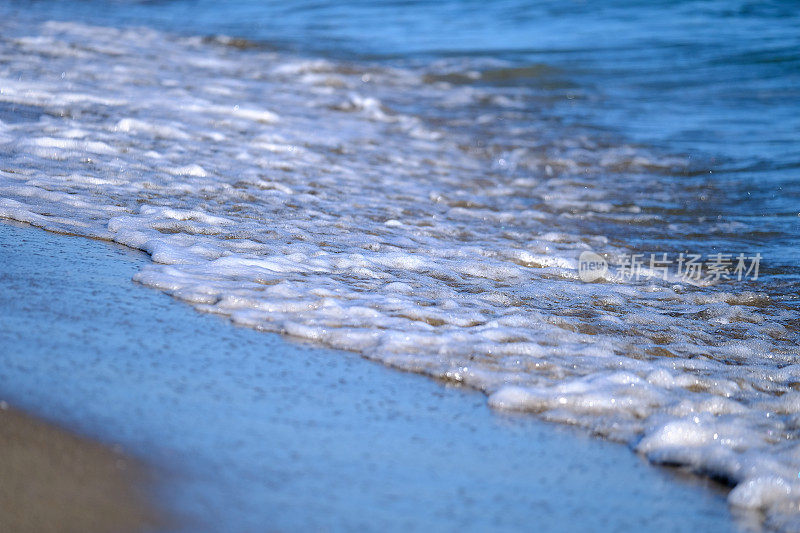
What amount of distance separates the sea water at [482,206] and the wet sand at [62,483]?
86 cm

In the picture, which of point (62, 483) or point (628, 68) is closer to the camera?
point (62, 483)

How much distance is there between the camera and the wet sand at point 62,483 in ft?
4.94

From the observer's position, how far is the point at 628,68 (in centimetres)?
1025

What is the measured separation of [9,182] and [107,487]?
7.81 feet

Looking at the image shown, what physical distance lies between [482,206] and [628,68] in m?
6.17

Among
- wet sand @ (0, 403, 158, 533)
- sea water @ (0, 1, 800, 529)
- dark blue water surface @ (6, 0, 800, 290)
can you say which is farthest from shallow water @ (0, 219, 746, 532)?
dark blue water surface @ (6, 0, 800, 290)

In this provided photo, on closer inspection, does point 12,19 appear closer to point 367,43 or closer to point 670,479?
point 367,43

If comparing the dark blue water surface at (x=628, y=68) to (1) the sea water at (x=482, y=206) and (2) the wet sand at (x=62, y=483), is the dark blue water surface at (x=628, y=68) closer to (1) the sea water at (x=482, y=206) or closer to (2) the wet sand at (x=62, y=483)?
(1) the sea water at (x=482, y=206)

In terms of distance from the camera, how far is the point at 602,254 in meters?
4.12

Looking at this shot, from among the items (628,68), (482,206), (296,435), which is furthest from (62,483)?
(628,68)

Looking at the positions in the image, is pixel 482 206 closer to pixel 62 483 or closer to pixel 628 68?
pixel 62 483

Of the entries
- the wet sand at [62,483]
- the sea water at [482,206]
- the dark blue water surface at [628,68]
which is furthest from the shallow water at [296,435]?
the dark blue water surface at [628,68]

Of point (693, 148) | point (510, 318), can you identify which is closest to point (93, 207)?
point (510, 318)

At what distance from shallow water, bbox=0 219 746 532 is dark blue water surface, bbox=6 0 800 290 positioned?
2191mm
